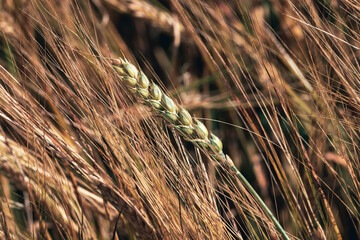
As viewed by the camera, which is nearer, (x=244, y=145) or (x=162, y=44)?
(x=244, y=145)

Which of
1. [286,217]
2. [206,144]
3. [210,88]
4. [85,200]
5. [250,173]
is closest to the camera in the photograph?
[206,144]

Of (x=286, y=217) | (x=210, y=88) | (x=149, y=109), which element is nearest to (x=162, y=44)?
(x=210, y=88)

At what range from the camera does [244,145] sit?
3.39ft

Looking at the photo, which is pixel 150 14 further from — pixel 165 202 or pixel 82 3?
pixel 165 202

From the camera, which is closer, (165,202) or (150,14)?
(165,202)

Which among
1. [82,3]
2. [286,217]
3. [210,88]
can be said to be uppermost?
[82,3]

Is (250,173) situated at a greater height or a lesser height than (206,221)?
lesser

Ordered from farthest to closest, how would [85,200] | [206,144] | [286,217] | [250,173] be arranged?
1. [250,173]
2. [286,217]
3. [85,200]
4. [206,144]

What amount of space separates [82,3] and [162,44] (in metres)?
0.32

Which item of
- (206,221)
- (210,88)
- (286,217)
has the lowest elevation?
(286,217)

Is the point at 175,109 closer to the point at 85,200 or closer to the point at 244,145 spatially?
the point at 85,200

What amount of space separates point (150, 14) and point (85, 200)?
23.0 inches

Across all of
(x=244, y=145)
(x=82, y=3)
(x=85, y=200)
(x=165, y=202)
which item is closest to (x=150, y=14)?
(x=82, y=3)

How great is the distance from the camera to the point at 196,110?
1.07 metres
